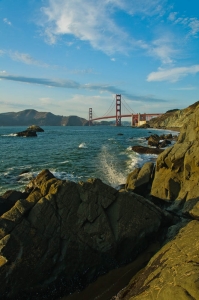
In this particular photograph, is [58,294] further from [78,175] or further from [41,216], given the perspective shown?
[78,175]

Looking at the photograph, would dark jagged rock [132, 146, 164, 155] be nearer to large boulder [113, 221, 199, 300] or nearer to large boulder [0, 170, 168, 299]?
large boulder [0, 170, 168, 299]

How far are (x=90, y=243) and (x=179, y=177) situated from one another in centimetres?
658

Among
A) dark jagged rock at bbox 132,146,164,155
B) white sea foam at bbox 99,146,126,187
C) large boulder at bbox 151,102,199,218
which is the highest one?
large boulder at bbox 151,102,199,218

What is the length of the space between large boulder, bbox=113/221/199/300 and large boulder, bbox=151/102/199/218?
3.36 meters

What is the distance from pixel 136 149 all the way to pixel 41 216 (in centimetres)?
2775

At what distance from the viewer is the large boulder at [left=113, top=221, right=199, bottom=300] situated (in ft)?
15.0

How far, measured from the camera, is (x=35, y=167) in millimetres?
23578

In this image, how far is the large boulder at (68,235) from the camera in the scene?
654 centimetres

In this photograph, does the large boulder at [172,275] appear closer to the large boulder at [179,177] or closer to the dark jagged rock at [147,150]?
the large boulder at [179,177]

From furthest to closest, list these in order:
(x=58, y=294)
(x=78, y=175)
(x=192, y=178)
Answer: (x=78, y=175), (x=192, y=178), (x=58, y=294)

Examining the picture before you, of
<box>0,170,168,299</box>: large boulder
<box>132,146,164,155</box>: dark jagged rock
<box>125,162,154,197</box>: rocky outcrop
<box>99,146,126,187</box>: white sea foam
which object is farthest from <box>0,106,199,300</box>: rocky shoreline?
<box>132,146,164,155</box>: dark jagged rock

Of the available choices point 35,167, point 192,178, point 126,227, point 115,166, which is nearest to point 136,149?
point 115,166

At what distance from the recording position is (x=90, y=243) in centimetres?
745

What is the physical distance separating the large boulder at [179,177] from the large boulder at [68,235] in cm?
239
